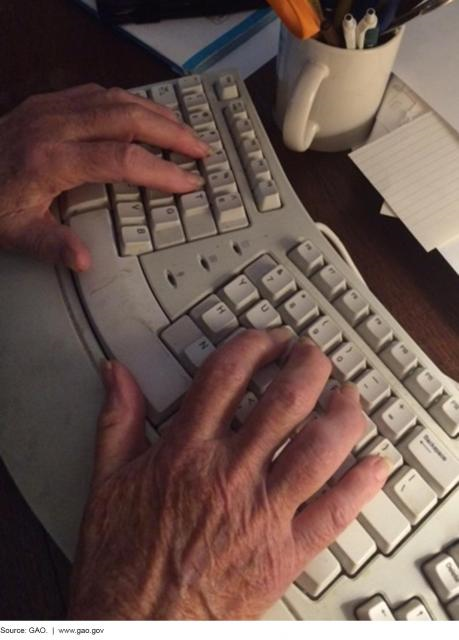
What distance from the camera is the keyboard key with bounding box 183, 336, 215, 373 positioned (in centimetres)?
45

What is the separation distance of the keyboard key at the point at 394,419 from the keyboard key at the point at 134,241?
21 centimetres

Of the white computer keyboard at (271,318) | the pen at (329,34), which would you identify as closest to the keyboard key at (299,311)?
the white computer keyboard at (271,318)

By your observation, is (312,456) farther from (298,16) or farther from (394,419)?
(298,16)

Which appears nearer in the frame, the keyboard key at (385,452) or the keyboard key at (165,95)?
the keyboard key at (385,452)

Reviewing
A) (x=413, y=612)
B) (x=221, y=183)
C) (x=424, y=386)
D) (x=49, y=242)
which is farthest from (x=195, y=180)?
(x=413, y=612)

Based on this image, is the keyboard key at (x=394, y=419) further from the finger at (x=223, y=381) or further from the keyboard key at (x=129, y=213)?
the keyboard key at (x=129, y=213)

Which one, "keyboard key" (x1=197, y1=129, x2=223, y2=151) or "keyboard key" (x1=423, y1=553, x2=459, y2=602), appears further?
"keyboard key" (x1=197, y1=129, x2=223, y2=151)

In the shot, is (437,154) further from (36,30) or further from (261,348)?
(36,30)

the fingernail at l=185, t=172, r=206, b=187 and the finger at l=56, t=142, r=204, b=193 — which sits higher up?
the finger at l=56, t=142, r=204, b=193

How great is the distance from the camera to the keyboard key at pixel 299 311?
1.52 feet

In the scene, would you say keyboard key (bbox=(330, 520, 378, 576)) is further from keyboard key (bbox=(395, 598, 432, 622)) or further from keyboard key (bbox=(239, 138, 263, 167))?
keyboard key (bbox=(239, 138, 263, 167))

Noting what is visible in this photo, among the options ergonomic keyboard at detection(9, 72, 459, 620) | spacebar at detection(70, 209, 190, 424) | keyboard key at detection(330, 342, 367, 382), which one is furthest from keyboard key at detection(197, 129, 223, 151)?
keyboard key at detection(330, 342, 367, 382)

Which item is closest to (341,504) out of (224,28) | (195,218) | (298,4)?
(195,218)

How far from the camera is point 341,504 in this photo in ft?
1.30
